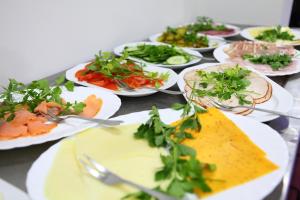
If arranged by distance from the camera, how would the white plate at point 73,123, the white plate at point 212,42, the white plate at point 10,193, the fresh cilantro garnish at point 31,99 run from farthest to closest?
the white plate at point 212,42
the fresh cilantro garnish at point 31,99
the white plate at point 73,123
the white plate at point 10,193

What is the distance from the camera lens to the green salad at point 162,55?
4.26ft

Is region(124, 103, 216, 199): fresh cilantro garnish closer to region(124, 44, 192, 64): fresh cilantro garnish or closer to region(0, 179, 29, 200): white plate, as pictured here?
region(0, 179, 29, 200): white plate

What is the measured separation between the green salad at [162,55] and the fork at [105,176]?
73 centimetres

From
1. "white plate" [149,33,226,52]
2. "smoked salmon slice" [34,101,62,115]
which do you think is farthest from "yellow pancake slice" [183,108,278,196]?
"white plate" [149,33,226,52]

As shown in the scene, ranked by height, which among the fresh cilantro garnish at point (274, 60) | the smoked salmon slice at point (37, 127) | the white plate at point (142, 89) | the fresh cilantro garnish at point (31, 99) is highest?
the fresh cilantro garnish at point (31, 99)

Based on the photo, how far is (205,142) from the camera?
0.69m

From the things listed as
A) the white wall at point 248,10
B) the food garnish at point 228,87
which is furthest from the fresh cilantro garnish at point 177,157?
the white wall at point 248,10

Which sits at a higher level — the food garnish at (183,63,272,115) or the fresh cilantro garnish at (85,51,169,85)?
the fresh cilantro garnish at (85,51,169,85)

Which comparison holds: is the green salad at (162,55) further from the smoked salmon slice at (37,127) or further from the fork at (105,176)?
the fork at (105,176)

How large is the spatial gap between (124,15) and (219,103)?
0.84 metres

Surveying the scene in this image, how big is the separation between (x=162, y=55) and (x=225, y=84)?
0.38 metres

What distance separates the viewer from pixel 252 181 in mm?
581

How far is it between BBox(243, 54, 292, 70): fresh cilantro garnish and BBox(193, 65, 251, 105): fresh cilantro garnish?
0.51ft

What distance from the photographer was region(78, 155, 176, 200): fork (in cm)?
52
